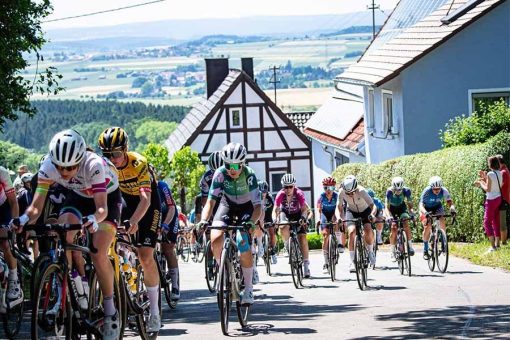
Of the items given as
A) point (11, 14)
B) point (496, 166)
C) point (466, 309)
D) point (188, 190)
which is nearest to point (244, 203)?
point (466, 309)

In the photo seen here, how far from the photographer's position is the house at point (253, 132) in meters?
70.1

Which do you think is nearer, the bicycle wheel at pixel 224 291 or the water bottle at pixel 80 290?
the water bottle at pixel 80 290

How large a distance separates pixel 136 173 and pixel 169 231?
4349 millimetres

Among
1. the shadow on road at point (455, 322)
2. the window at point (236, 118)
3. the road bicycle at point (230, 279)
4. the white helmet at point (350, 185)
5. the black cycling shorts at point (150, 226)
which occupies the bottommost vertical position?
the shadow on road at point (455, 322)

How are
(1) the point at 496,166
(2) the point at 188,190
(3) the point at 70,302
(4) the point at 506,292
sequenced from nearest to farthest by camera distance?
(3) the point at 70,302
(4) the point at 506,292
(1) the point at 496,166
(2) the point at 188,190

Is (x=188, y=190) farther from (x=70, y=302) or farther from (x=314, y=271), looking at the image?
(x=70, y=302)

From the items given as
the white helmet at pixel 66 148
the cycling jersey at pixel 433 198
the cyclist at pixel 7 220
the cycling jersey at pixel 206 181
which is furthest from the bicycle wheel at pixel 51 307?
the cycling jersey at pixel 433 198

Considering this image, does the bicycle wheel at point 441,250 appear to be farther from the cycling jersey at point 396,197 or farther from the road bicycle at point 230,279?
the road bicycle at point 230,279

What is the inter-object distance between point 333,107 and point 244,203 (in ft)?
143

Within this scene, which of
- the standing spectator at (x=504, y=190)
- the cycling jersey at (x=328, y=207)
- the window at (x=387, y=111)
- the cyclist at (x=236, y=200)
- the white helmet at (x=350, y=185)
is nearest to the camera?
the cyclist at (x=236, y=200)

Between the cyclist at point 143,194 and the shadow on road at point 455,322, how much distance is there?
2154 millimetres

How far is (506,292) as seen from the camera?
55.2ft

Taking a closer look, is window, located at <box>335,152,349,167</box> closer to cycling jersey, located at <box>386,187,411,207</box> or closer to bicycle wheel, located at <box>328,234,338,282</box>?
cycling jersey, located at <box>386,187,411,207</box>

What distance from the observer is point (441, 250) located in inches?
833
